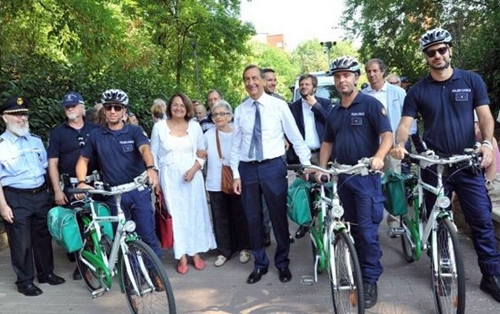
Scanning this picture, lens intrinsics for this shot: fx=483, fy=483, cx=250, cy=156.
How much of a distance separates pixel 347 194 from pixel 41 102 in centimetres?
494

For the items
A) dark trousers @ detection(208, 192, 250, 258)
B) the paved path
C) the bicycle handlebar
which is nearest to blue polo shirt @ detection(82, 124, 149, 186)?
the bicycle handlebar

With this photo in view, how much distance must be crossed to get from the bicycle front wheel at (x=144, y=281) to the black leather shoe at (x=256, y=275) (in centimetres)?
114

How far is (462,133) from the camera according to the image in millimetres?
3740

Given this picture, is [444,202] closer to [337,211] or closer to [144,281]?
[337,211]

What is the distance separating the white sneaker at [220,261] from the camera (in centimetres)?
528

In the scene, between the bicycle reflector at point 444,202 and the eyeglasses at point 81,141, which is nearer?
the bicycle reflector at point 444,202

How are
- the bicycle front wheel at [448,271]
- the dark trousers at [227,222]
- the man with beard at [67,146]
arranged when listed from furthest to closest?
the dark trousers at [227,222] < the man with beard at [67,146] < the bicycle front wheel at [448,271]

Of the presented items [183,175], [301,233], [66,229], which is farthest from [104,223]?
[301,233]

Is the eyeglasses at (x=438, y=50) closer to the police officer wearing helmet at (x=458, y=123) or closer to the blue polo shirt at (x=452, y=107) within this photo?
the police officer wearing helmet at (x=458, y=123)

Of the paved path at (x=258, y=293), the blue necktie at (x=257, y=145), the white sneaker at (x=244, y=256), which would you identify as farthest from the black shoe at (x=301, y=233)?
the blue necktie at (x=257, y=145)

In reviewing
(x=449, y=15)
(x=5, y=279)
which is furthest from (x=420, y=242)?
(x=449, y=15)

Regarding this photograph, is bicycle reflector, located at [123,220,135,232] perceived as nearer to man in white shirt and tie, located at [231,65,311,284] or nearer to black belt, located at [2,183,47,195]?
man in white shirt and tie, located at [231,65,311,284]

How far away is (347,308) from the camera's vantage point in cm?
349

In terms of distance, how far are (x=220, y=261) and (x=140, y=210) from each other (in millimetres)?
1244
